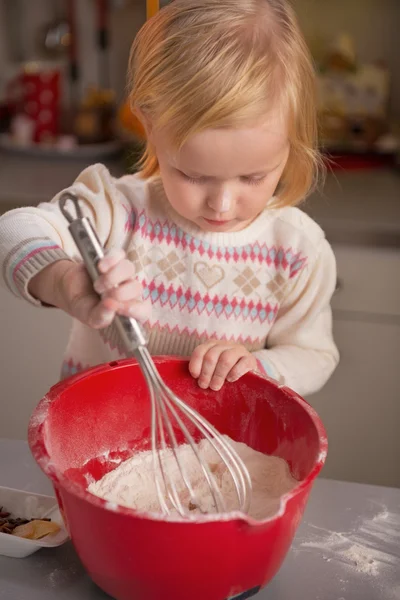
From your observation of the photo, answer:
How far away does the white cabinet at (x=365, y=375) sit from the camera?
135 cm

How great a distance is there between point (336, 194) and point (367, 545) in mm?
894

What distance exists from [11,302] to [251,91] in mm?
667

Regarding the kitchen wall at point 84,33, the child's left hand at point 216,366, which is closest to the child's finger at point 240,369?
the child's left hand at point 216,366

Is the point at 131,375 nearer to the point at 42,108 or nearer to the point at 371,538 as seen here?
the point at 371,538

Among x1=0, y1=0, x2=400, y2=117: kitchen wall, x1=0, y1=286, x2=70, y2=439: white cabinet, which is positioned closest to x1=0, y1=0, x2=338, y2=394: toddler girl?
x1=0, y1=286, x2=70, y2=439: white cabinet

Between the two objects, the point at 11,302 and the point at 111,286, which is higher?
the point at 111,286

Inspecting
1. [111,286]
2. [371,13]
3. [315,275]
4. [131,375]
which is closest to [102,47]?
[371,13]

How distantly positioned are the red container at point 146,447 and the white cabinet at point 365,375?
647 millimetres

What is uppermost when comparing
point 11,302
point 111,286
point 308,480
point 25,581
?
point 111,286

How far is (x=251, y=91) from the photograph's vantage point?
698mm

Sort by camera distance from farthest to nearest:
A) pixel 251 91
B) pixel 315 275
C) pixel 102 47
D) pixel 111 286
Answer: pixel 102 47 → pixel 315 275 → pixel 251 91 → pixel 111 286

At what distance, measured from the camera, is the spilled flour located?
0.68 metres

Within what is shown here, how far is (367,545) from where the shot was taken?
71 centimetres

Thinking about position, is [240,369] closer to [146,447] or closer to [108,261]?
[146,447]
